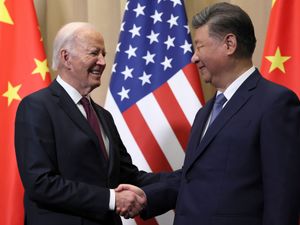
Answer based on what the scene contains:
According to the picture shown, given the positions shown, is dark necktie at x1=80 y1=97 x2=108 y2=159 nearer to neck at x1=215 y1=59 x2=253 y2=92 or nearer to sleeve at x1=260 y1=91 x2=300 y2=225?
neck at x1=215 y1=59 x2=253 y2=92

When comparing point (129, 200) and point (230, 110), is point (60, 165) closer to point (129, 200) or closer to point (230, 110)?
point (129, 200)

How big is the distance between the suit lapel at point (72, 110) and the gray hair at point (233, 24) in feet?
1.92

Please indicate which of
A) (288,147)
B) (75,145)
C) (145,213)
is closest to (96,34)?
(75,145)

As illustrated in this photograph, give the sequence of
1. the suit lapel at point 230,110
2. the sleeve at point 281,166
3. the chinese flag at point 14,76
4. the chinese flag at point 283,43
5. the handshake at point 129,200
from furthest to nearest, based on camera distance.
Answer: the chinese flag at point 14,76 < the chinese flag at point 283,43 < the handshake at point 129,200 < the suit lapel at point 230,110 < the sleeve at point 281,166

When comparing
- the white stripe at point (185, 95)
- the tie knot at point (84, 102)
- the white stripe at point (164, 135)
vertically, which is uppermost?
the tie knot at point (84, 102)

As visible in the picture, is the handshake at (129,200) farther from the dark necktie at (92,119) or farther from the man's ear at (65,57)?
the man's ear at (65,57)

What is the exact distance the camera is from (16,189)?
283 centimetres

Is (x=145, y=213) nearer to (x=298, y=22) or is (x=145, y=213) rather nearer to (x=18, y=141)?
(x=18, y=141)

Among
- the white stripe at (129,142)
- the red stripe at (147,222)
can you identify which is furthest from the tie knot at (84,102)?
the red stripe at (147,222)

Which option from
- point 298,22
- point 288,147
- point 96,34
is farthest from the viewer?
point 298,22

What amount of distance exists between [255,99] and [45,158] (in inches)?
31.0

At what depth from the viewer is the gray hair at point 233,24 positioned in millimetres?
2084

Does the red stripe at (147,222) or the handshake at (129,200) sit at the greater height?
the handshake at (129,200)

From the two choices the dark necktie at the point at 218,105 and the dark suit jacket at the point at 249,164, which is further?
the dark necktie at the point at 218,105
